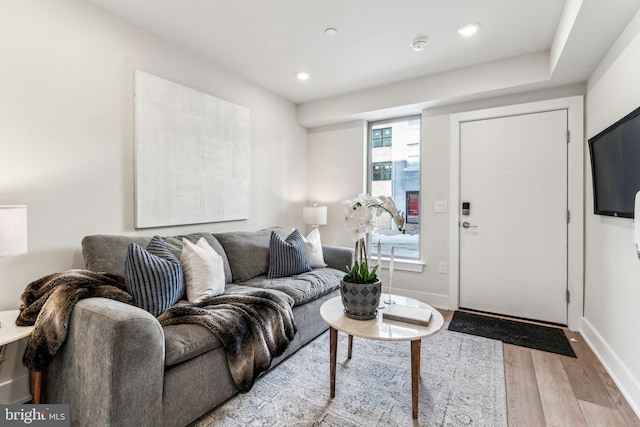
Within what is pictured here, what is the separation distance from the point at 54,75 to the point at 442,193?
3.38m

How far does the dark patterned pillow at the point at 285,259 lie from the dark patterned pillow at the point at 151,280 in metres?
0.94

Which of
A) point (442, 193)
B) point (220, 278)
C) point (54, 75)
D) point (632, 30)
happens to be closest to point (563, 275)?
point (442, 193)

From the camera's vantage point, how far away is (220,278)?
2.22 m

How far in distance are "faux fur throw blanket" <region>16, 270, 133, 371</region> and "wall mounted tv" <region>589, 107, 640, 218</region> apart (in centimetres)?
284

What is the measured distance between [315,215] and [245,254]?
1293mm

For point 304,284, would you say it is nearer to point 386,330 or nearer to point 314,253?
point 314,253

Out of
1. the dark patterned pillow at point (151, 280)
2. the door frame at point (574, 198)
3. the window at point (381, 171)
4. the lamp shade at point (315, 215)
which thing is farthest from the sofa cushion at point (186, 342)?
the door frame at point (574, 198)

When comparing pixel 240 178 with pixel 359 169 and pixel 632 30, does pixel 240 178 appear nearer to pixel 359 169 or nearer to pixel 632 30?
pixel 359 169

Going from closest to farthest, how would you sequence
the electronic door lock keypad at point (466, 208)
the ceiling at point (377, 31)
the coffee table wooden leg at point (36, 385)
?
the coffee table wooden leg at point (36, 385), the ceiling at point (377, 31), the electronic door lock keypad at point (466, 208)

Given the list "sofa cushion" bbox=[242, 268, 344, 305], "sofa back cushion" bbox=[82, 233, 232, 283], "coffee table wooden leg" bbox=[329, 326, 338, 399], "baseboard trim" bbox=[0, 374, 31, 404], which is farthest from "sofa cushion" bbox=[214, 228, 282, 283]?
"baseboard trim" bbox=[0, 374, 31, 404]

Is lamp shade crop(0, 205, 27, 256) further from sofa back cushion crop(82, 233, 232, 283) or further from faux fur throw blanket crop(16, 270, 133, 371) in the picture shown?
sofa back cushion crop(82, 233, 232, 283)

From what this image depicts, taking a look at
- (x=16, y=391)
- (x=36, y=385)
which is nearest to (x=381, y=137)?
(x=36, y=385)

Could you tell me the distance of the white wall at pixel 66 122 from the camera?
1752 mm

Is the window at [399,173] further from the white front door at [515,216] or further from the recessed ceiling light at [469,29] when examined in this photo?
the recessed ceiling light at [469,29]
